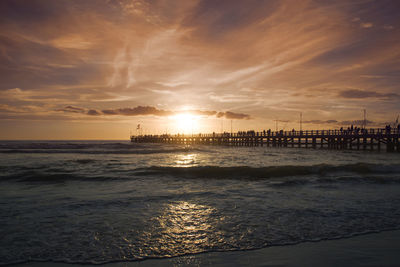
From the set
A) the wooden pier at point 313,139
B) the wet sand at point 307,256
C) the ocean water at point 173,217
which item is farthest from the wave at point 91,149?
the wet sand at point 307,256

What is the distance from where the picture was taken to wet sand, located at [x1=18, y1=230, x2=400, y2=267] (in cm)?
382

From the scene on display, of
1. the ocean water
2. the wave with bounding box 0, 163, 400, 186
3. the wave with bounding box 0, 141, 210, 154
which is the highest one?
the ocean water

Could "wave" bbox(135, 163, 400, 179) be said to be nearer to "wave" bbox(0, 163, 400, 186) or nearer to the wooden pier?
"wave" bbox(0, 163, 400, 186)

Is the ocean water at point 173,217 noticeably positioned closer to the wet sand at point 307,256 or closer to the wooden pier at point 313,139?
the wet sand at point 307,256

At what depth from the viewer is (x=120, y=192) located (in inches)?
364

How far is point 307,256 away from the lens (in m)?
4.06

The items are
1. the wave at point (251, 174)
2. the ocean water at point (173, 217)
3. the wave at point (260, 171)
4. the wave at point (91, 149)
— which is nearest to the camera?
the ocean water at point (173, 217)

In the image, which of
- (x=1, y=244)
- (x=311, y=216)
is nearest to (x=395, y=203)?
(x=311, y=216)

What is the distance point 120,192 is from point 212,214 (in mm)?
4147

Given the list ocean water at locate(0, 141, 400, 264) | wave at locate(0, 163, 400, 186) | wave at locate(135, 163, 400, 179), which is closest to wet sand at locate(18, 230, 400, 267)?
ocean water at locate(0, 141, 400, 264)

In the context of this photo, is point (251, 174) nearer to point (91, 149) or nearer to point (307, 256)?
point (307, 256)

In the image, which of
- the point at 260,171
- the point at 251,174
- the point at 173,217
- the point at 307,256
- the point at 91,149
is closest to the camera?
the point at 307,256

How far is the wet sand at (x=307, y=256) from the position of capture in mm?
3824

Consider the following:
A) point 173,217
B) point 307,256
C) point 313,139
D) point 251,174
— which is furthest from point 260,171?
point 313,139
